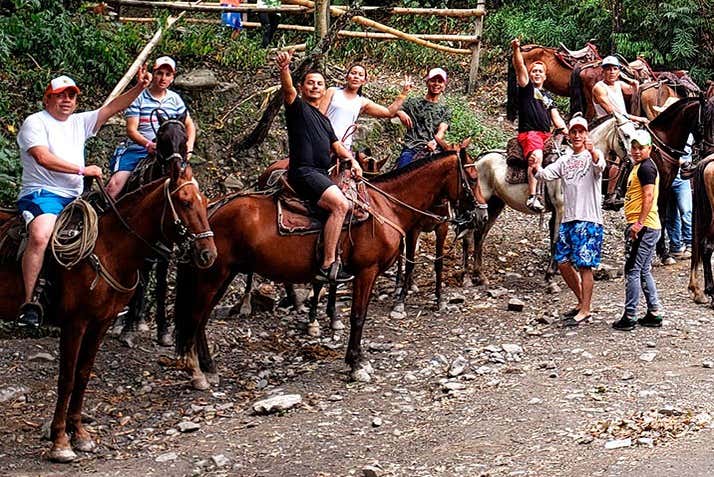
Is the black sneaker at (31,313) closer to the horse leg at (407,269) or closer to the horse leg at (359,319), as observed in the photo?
the horse leg at (359,319)

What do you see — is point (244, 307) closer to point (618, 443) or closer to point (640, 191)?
point (640, 191)

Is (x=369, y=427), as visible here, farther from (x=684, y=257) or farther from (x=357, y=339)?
(x=684, y=257)

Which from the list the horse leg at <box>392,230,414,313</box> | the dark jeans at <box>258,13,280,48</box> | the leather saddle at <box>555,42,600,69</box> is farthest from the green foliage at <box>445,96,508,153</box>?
the horse leg at <box>392,230,414,313</box>

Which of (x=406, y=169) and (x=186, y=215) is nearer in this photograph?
(x=186, y=215)

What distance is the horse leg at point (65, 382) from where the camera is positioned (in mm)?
7262

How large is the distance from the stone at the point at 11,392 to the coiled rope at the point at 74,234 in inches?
73.3

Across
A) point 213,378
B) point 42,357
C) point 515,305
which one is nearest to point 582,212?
point 515,305

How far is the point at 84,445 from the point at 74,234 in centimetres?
163

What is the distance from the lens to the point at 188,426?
791 centimetres

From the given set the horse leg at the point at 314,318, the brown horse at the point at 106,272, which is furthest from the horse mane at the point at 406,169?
the brown horse at the point at 106,272

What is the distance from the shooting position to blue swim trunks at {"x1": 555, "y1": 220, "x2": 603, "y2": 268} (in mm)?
9984

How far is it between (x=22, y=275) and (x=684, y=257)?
29.0ft

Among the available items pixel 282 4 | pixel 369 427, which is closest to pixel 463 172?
pixel 369 427

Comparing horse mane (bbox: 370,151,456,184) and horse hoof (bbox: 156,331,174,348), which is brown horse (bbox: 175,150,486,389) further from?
horse hoof (bbox: 156,331,174,348)
